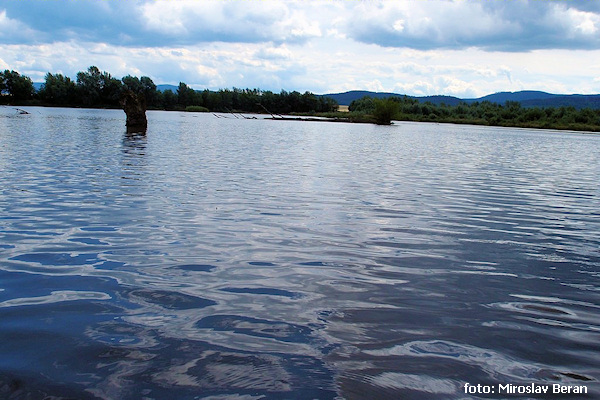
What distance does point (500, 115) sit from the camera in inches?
6314

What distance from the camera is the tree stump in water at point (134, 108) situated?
1644 inches

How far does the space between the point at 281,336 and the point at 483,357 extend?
6.32 feet

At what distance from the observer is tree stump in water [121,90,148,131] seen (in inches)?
1644

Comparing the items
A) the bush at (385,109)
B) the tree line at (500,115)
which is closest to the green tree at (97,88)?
the tree line at (500,115)

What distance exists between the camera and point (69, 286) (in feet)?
20.4

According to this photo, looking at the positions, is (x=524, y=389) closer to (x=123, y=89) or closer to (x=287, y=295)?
(x=287, y=295)

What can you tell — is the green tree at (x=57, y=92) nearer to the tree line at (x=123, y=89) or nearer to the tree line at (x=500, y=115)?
the tree line at (x=123, y=89)

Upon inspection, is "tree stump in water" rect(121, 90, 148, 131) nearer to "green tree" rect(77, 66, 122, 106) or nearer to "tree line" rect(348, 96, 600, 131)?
"tree line" rect(348, 96, 600, 131)

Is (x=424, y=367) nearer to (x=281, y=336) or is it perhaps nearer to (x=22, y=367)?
(x=281, y=336)

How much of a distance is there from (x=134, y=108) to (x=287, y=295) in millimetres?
40936

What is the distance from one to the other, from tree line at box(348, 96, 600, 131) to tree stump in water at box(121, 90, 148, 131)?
9009 centimetres

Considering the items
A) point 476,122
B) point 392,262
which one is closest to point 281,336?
point 392,262

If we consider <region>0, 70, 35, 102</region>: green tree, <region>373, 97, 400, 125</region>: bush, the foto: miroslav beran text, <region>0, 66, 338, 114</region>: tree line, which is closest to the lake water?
the foto: miroslav beran text

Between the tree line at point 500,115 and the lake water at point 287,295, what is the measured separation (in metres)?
119
